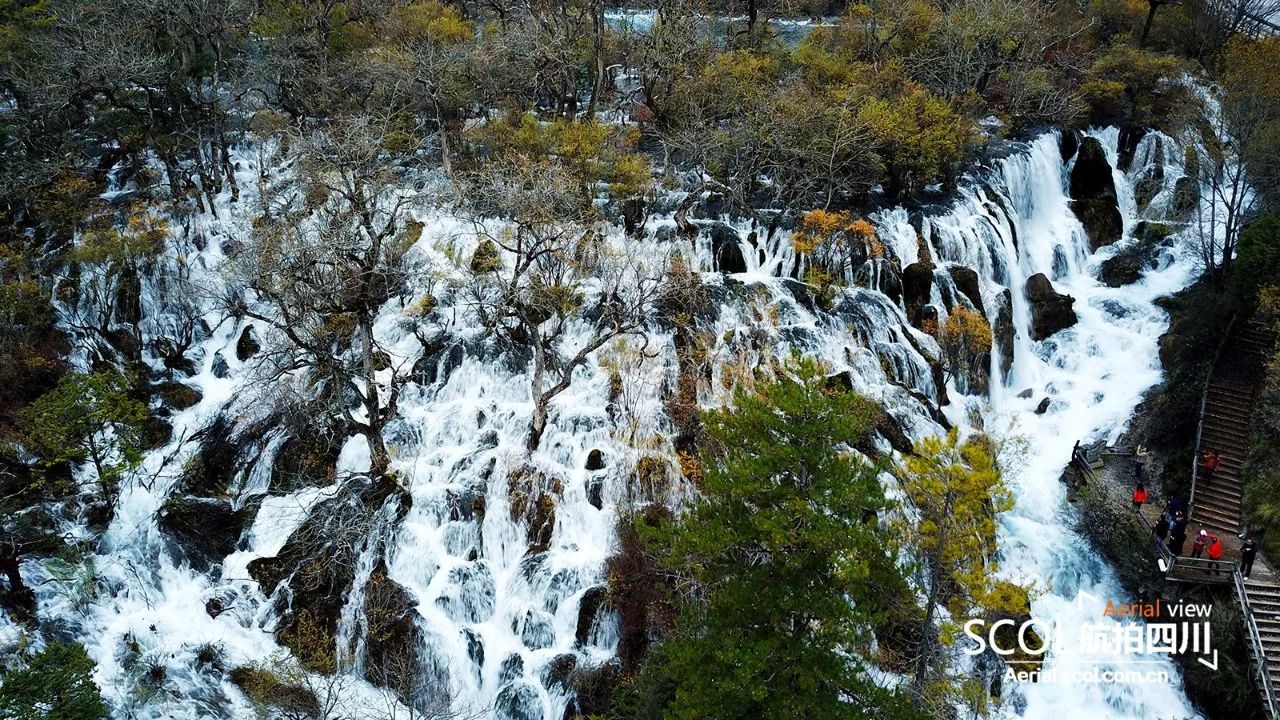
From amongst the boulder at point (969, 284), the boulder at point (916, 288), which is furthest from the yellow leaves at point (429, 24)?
the boulder at point (969, 284)

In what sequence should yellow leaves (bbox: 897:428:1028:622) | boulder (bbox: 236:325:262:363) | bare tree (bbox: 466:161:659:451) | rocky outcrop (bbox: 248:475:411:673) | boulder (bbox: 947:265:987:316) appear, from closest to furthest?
1. yellow leaves (bbox: 897:428:1028:622)
2. rocky outcrop (bbox: 248:475:411:673)
3. bare tree (bbox: 466:161:659:451)
4. boulder (bbox: 236:325:262:363)
5. boulder (bbox: 947:265:987:316)

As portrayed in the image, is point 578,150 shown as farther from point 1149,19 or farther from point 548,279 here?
point 1149,19

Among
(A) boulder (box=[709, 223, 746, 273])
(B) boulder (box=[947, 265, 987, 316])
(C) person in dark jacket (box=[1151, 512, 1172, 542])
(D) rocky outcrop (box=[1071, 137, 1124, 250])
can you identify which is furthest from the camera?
(D) rocky outcrop (box=[1071, 137, 1124, 250])

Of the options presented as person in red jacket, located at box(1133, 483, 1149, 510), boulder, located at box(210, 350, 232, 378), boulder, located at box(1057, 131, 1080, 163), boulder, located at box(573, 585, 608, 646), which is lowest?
boulder, located at box(573, 585, 608, 646)

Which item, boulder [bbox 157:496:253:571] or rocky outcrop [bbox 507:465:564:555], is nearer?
boulder [bbox 157:496:253:571]

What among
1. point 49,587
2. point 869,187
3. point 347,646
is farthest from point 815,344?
point 49,587

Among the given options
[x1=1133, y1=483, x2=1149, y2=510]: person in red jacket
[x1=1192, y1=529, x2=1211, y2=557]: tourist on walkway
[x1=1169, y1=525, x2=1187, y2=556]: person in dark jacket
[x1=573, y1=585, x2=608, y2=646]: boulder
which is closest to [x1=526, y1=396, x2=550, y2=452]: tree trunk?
[x1=573, y1=585, x2=608, y2=646]: boulder

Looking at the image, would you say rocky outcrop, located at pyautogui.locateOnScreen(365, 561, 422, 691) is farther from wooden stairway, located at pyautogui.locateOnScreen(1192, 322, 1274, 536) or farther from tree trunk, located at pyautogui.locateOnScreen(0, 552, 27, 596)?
wooden stairway, located at pyautogui.locateOnScreen(1192, 322, 1274, 536)
